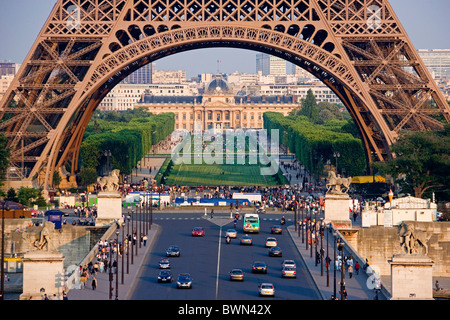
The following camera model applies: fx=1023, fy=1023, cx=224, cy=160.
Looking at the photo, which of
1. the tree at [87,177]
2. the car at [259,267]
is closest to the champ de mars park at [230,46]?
the tree at [87,177]

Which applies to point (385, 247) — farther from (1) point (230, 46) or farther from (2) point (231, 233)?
(1) point (230, 46)

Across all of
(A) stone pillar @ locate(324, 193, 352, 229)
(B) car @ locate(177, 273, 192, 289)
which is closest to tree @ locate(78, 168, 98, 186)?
(A) stone pillar @ locate(324, 193, 352, 229)

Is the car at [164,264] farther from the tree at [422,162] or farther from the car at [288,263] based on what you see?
the tree at [422,162]

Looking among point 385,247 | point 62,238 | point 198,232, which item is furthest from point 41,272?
point 385,247

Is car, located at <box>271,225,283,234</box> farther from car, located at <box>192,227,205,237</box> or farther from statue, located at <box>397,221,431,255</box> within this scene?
statue, located at <box>397,221,431,255</box>

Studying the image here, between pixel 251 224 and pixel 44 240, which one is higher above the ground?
pixel 44 240

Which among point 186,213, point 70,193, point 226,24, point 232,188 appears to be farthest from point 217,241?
point 232,188

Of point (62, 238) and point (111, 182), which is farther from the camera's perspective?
point (111, 182)
